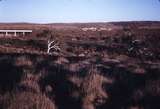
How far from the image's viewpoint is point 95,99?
27.0ft

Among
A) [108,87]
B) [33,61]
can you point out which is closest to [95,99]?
[108,87]

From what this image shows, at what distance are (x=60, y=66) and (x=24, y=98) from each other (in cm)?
367

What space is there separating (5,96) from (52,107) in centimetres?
126

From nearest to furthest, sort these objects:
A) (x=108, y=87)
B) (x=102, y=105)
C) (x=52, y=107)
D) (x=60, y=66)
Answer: (x=52, y=107)
(x=102, y=105)
(x=108, y=87)
(x=60, y=66)

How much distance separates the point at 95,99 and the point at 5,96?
90.8 inches

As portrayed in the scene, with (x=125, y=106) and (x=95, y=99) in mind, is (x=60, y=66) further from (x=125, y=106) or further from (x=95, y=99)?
(x=125, y=106)

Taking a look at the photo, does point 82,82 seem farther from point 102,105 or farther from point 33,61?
point 33,61

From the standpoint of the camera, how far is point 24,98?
7516mm

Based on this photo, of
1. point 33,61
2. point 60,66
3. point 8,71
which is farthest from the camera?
point 33,61

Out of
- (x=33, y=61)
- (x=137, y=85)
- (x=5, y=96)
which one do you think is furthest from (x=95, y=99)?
(x=33, y=61)

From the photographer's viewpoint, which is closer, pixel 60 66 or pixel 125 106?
pixel 125 106

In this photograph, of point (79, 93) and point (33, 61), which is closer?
point (79, 93)

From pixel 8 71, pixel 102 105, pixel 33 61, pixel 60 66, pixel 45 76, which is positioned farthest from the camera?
pixel 33 61

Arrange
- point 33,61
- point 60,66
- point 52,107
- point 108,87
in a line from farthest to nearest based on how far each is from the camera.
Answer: point 33,61 → point 60,66 → point 108,87 → point 52,107
